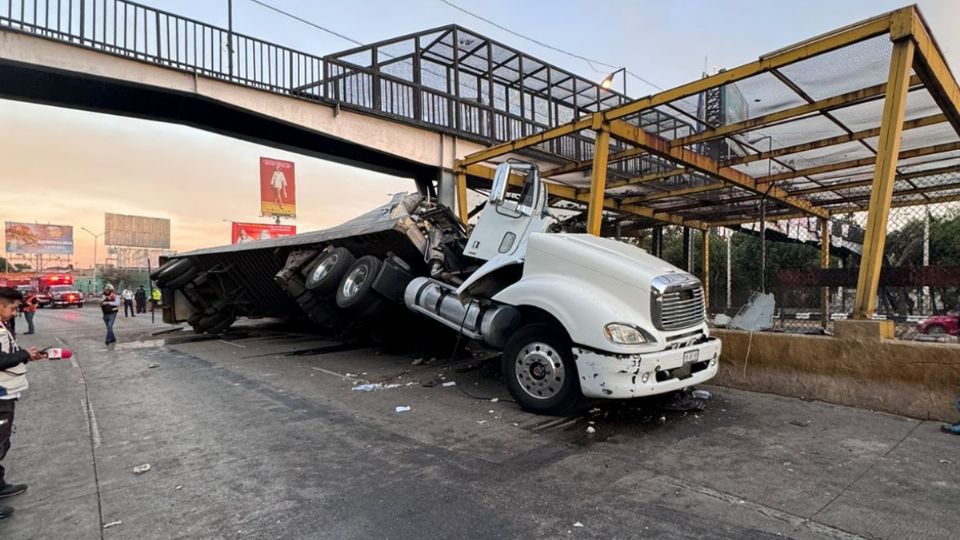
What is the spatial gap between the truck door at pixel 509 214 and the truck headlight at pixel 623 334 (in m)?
2.03

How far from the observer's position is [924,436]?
4.52m

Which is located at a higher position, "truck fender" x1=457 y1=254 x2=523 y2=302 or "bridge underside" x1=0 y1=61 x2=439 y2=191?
"bridge underside" x1=0 y1=61 x2=439 y2=191

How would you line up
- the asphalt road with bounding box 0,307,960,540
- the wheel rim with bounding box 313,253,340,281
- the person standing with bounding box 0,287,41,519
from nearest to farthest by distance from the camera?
the asphalt road with bounding box 0,307,960,540
the person standing with bounding box 0,287,41,519
the wheel rim with bounding box 313,253,340,281

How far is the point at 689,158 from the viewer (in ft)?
30.7

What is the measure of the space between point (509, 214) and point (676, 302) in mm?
2440

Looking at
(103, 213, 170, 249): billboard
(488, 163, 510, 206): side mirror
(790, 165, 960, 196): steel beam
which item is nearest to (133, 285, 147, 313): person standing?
(488, 163, 510, 206): side mirror

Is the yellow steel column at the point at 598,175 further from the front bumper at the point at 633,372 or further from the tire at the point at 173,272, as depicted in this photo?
the tire at the point at 173,272

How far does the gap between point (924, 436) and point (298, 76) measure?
1229cm

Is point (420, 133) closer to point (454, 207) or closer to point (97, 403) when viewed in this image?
point (454, 207)

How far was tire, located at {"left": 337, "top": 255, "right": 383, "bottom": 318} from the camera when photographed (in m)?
7.72

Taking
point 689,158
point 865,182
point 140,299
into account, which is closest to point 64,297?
point 140,299

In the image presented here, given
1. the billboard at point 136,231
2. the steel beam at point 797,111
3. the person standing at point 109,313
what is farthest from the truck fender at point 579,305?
the billboard at point 136,231

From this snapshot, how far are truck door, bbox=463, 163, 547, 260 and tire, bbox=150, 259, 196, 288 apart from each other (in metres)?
9.33

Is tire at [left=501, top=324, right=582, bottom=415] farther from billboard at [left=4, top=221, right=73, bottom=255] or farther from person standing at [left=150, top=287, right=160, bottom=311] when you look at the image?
billboard at [left=4, top=221, right=73, bottom=255]
